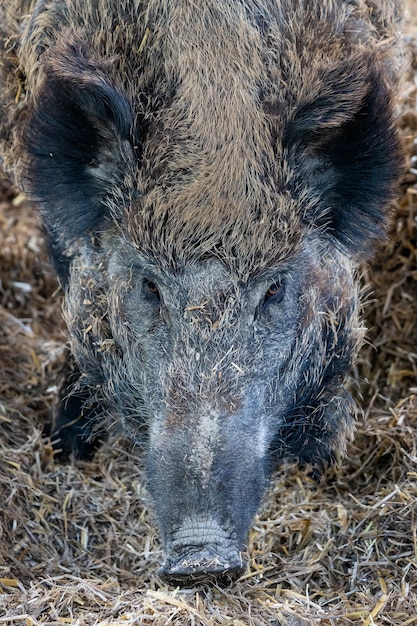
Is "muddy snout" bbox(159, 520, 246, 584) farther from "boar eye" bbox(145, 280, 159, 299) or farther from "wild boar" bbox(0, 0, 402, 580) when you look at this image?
"boar eye" bbox(145, 280, 159, 299)

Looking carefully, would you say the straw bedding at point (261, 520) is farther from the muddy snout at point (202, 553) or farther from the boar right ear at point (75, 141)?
the boar right ear at point (75, 141)

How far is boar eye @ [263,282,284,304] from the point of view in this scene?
13.5 ft

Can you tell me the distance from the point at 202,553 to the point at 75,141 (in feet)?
5.92

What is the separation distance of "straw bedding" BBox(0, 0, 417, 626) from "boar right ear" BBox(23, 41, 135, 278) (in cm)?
135

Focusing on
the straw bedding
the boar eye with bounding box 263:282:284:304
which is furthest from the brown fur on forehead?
the straw bedding

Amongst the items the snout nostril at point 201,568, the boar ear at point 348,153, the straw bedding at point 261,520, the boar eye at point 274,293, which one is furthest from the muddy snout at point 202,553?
the boar ear at point 348,153

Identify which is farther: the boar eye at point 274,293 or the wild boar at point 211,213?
the boar eye at point 274,293

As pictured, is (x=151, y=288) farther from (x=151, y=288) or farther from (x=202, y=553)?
(x=202, y=553)

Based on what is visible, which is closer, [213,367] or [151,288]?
[213,367]

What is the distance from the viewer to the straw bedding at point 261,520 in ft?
13.2

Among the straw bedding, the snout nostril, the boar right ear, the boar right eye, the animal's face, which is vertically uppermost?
the boar right ear

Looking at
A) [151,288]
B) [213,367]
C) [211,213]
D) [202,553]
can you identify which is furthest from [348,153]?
[202,553]

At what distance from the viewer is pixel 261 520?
16.5ft

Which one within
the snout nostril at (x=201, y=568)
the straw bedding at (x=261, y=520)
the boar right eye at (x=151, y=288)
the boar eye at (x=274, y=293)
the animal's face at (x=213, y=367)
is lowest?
the straw bedding at (x=261, y=520)
